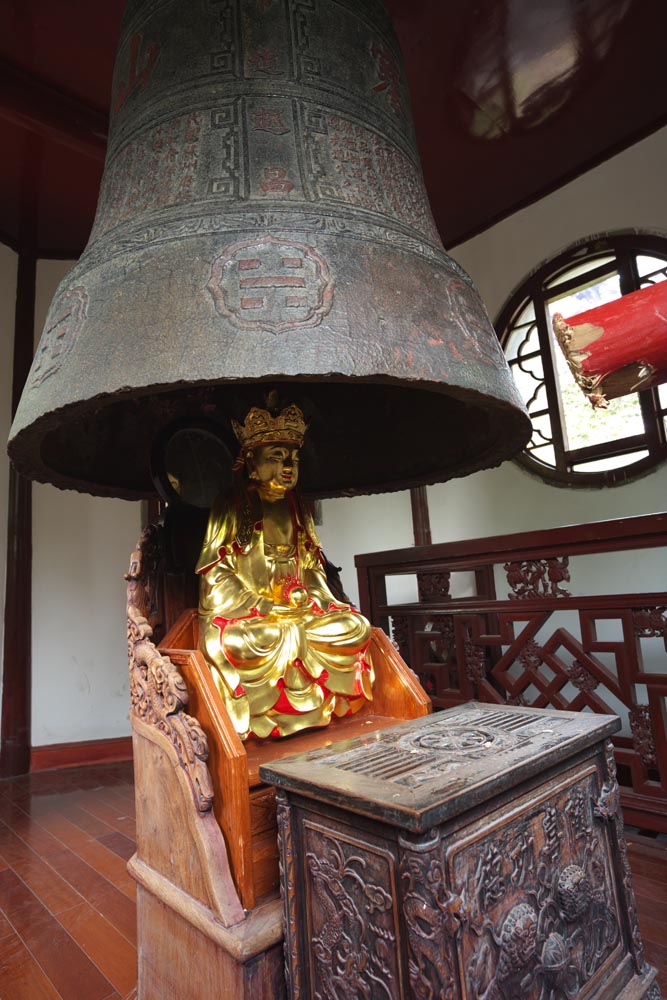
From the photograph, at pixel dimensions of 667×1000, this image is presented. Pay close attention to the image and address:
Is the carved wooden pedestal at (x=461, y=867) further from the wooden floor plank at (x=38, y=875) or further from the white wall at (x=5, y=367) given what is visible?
the white wall at (x=5, y=367)

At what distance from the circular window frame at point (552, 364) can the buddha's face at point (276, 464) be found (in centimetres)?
247

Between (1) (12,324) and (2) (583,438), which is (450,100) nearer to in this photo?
(2) (583,438)

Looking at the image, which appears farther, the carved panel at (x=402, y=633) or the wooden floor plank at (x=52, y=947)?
the carved panel at (x=402, y=633)

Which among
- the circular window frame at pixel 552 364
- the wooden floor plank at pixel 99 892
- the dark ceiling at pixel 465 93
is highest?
the dark ceiling at pixel 465 93

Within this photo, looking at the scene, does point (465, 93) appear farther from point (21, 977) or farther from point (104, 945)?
point (21, 977)

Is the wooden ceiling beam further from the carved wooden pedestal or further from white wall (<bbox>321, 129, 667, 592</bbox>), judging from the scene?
the carved wooden pedestal

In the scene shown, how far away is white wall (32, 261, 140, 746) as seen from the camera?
416cm

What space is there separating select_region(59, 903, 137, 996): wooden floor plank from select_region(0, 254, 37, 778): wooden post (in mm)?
2165

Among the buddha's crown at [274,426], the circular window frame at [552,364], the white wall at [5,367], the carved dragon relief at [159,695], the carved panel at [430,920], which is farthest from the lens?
the white wall at [5,367]

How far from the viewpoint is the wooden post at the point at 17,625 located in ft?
13.0

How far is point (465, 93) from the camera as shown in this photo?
3451mm

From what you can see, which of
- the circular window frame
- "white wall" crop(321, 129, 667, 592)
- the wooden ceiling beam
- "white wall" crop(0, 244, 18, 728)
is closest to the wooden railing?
"white wall" crop(321, 129, 667, 592)

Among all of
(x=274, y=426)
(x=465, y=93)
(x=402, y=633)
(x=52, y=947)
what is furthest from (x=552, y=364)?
(x=52, y=947)

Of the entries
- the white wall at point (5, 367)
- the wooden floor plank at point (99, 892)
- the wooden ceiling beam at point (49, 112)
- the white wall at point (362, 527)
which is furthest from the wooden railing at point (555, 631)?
the wooden ceiling beam at point (49, 112)
